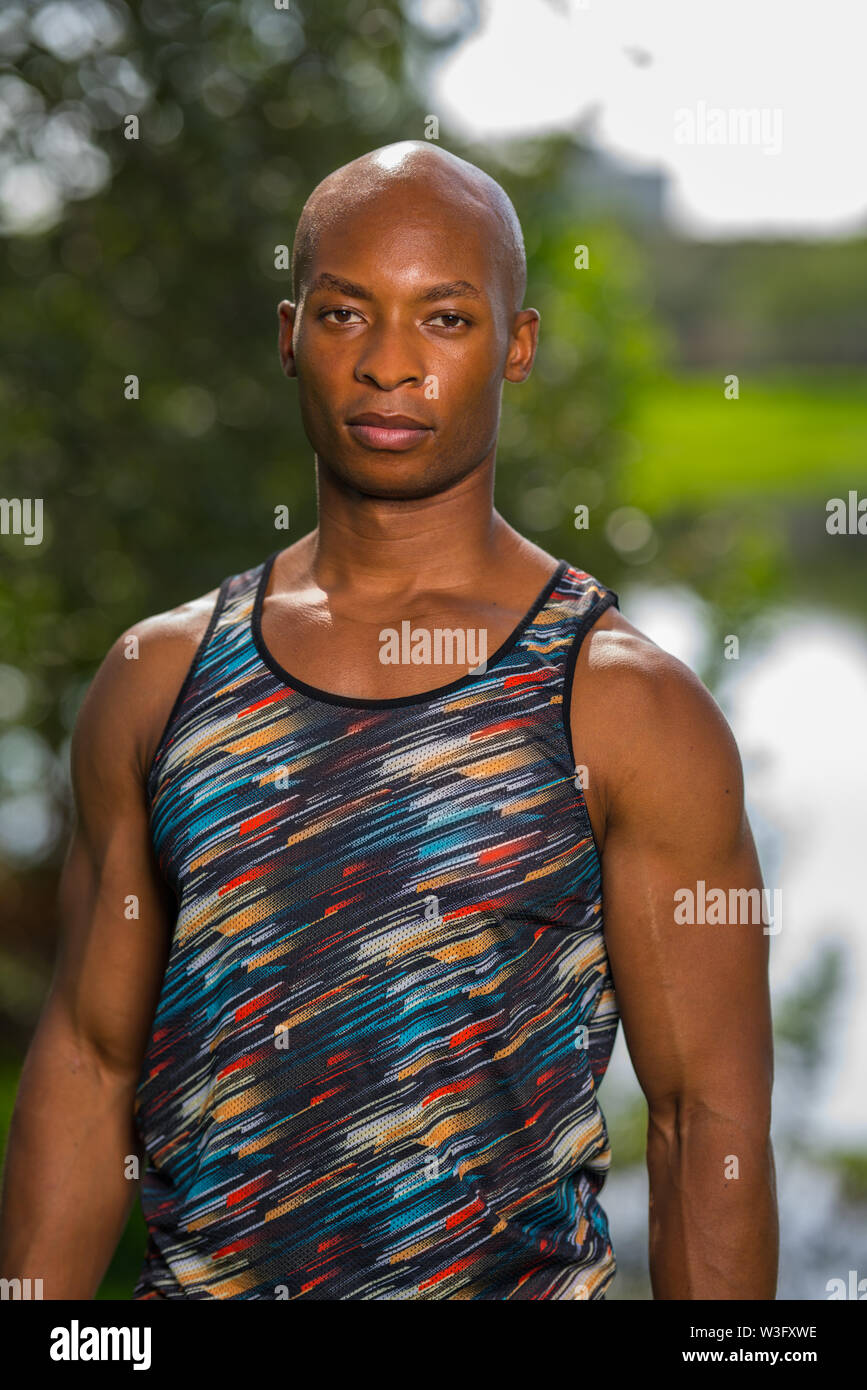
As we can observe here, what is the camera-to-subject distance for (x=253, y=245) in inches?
168

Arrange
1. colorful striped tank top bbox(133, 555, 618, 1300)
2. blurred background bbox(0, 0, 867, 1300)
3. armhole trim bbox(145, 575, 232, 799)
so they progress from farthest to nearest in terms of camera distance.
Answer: blurred background bbox(0, 0, 867, 1300) → armhole trim bbox(145, 575, 232, 799) → colorful striped tank top bbox(133, 555, 618, 1300)

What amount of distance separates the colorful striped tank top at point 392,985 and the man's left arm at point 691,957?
5 cm

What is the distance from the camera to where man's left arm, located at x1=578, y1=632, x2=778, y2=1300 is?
1568 millimetres

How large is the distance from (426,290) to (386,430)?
138mm

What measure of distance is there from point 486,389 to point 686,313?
18.9 feet

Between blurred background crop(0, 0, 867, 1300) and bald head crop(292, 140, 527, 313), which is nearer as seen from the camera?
bald head crop(292, 140, 527, 313)

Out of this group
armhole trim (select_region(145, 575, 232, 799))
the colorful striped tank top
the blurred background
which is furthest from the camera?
the blurred background

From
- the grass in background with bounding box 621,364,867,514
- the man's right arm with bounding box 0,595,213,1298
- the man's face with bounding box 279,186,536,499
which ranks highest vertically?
the grass in background with bounding box 621,364,867,514

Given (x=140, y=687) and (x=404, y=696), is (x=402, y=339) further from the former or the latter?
(x=140, y=687)

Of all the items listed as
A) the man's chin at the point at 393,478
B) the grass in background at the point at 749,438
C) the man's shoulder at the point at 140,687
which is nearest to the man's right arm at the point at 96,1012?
the man's shoulder at the point at 140,687

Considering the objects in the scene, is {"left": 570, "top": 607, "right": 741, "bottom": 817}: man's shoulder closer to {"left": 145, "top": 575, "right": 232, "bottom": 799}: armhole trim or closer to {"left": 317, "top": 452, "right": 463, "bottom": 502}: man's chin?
{"left": 317, "top": 452, "right": 463, "bottom": 502}: man's chin

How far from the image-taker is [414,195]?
1590 millimetres

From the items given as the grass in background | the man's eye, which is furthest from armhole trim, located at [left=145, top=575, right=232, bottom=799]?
the grass in background

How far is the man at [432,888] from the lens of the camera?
1.56 m
